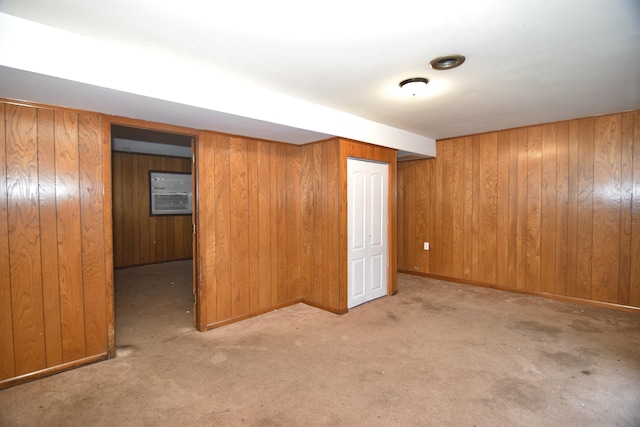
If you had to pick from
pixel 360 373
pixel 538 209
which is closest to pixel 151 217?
pixel 360 373

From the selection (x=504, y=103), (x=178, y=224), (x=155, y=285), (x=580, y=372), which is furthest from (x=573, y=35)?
(x=178, y=224)

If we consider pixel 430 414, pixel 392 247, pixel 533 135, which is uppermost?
pixel 533 135

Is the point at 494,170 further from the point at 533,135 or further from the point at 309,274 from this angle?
the point at 309,274

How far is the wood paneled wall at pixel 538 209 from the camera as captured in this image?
150 inches

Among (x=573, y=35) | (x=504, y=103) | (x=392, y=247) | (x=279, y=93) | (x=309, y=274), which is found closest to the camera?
(x=573, y=35)

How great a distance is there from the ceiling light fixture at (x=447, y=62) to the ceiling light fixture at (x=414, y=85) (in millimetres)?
230

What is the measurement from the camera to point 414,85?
271 centimetres

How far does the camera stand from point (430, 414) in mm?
2020

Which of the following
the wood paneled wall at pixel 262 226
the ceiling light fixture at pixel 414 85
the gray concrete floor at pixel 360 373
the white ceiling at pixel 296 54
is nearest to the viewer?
the white ceiling at pixel 296 54

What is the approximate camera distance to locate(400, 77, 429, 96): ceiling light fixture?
8.78 feet

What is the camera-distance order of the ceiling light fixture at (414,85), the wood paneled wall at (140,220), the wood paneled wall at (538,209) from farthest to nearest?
the wood paneled wall at (140,220)
the wood paneled wall at (538,209)
the ceiling light fixture at (414,85)

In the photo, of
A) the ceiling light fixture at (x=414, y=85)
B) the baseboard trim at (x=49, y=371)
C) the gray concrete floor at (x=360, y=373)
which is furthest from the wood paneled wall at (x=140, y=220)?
the ceiling light fixture at (x=414, y=85)

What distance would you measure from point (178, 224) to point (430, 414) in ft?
21.5

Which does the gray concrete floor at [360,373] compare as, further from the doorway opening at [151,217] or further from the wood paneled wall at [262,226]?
the doorway opening at [151,217]
